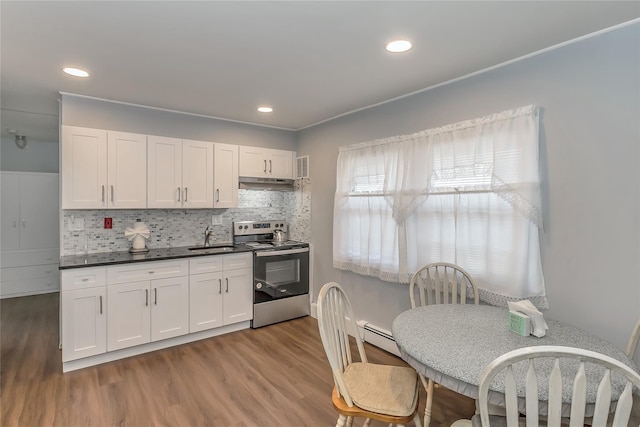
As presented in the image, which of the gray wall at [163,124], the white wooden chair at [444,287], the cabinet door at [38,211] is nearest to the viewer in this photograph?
the white wooden chair at [444,287]

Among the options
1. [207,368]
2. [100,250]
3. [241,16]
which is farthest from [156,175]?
[241,16]

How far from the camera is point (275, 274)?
404 centimetres

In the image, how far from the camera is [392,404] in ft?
5.30

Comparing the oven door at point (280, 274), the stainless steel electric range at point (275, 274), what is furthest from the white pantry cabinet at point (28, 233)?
the oven door at point (280, 274)

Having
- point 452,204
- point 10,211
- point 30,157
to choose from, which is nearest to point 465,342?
point 452,204

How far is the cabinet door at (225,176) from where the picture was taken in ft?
12.7

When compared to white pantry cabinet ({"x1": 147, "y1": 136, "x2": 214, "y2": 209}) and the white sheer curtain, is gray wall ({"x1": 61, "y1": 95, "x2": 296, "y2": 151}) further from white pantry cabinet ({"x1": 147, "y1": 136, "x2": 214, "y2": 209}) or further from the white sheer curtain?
the white sheer curtain

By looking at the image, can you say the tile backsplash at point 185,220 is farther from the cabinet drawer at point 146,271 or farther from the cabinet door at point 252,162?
the cabinet drawer at point 146,271

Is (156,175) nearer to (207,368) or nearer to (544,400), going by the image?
(207,368)

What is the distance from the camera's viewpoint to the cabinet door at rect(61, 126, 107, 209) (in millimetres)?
3047

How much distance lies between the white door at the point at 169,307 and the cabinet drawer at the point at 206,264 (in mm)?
121

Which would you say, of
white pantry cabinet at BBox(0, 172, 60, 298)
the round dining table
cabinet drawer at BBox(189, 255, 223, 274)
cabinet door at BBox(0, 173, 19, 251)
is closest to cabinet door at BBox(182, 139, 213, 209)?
cabinet drawer at BBox(189, 255, 223, 274)

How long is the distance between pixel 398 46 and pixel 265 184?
2.52 meters

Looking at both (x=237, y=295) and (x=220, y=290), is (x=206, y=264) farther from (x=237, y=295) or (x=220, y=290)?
(x=237, y=295)
